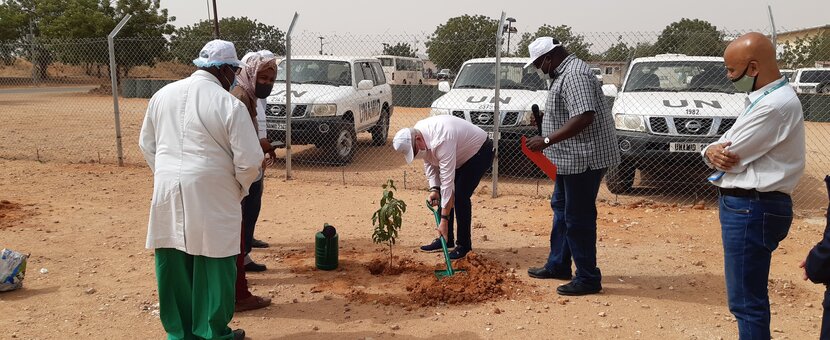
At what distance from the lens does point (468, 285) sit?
4500 mm

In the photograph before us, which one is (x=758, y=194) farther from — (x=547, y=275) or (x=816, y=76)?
(x=816, y=76)

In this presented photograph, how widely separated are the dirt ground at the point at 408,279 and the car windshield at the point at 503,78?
2.44 metres

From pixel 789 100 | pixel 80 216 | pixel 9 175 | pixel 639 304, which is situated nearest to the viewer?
pixel 789 100

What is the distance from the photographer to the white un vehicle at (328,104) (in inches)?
364

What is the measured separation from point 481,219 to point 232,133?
4043mm

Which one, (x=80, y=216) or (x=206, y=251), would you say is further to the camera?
(x=80, y=216)

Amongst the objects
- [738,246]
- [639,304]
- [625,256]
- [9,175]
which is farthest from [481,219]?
[9,175]

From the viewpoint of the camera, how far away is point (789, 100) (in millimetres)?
2705

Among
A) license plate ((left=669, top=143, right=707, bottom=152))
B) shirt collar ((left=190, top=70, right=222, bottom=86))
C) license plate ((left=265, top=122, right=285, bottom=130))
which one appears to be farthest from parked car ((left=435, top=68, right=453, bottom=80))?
shirt collar ((left=190, top=70, right=222, bottom=86))

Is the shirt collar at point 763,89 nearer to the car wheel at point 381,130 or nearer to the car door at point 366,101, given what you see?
the car door at point 366,101

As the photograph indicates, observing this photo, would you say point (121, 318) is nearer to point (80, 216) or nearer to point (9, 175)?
point (80, 216)

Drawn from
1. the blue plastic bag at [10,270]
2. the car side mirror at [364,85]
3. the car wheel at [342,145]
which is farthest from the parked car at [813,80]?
the blue plastic bag at [10,270]

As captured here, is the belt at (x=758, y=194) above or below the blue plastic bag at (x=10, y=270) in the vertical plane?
above

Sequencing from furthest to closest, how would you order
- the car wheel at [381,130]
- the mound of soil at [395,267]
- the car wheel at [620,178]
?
the car wheel at [381,130] → the car wheel at [620,178] → the mound of soil at [395,267]
